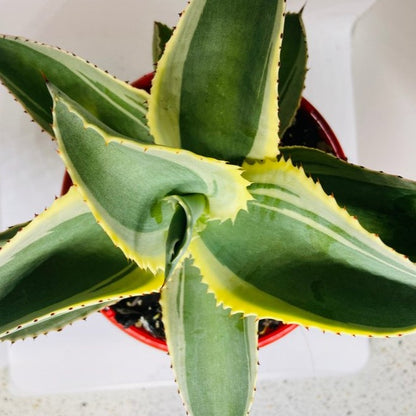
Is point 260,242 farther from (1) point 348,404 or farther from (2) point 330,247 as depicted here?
(1) point 348,404

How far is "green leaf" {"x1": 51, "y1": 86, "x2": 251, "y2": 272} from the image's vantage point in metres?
0.28

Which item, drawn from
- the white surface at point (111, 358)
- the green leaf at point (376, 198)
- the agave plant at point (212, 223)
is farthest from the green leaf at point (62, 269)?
the white surface at point (111, 358)

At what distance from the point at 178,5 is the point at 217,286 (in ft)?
1.39

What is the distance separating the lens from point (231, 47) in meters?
0.35

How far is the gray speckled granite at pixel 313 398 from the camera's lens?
29.1 inches

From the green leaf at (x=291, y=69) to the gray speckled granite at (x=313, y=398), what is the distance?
0.38 m

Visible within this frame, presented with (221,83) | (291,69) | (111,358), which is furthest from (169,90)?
(111,358)

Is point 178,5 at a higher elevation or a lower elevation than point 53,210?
higher

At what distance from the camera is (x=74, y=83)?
399mm

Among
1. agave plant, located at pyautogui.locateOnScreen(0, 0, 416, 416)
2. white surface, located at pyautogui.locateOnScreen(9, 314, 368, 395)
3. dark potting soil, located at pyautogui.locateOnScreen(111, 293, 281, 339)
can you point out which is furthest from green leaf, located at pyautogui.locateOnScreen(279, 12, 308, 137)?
white surface, located at pyautogui.locateOnScreen(9, 314, 368, 395)

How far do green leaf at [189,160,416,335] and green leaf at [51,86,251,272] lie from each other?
0.02 meters

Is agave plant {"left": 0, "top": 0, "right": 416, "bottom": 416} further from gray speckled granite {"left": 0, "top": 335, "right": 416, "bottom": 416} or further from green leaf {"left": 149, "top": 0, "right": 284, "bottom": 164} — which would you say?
gray speckled granite {"left": 0, "top": 335, "right": 416, "bottom": 416}

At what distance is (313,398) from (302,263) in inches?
17.3

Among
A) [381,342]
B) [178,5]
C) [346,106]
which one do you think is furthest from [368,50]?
[381,342]
